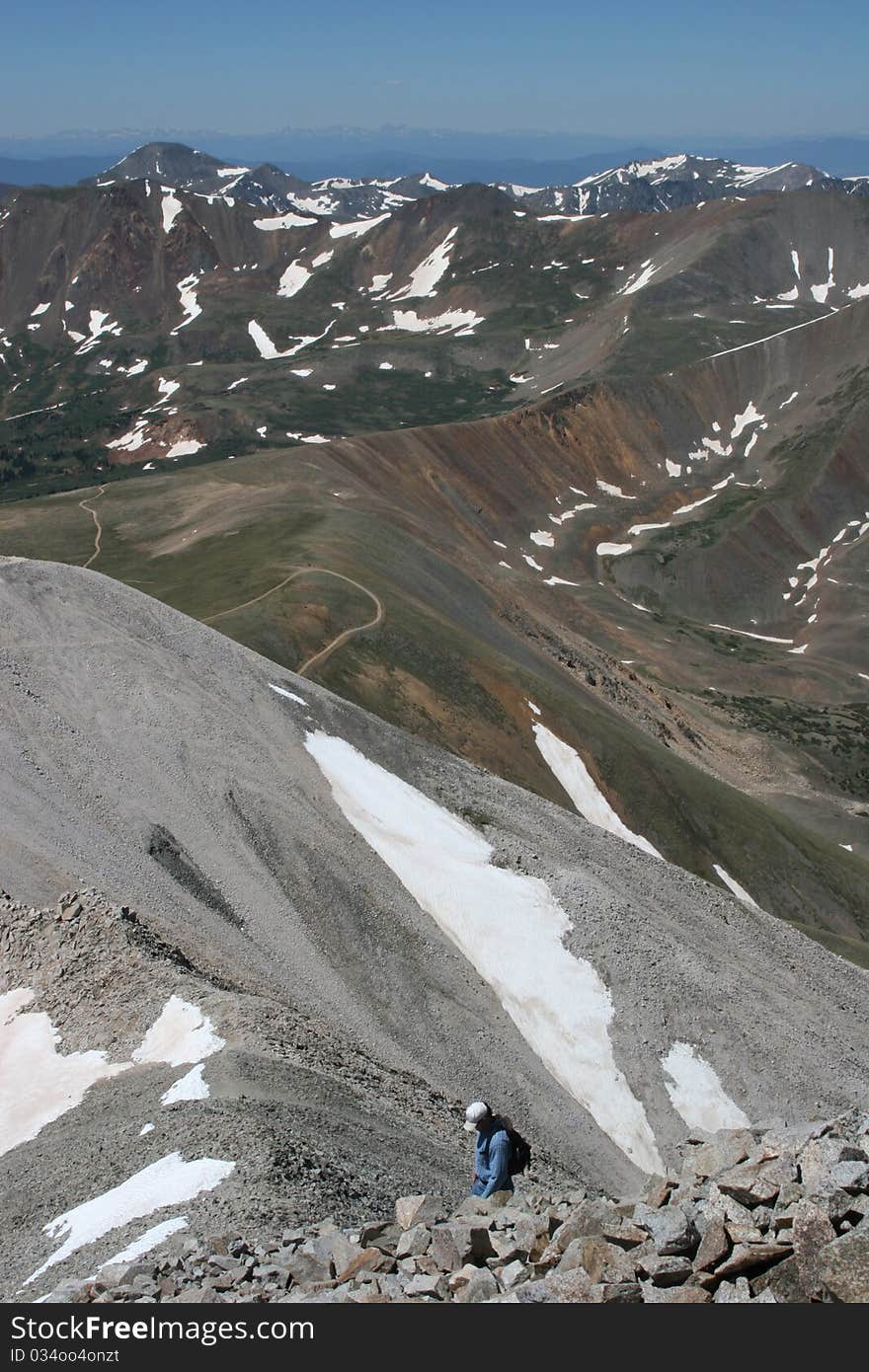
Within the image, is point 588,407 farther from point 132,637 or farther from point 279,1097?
point 279,1097

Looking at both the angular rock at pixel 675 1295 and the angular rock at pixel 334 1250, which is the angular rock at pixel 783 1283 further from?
the angular rock at pixel 334 1250

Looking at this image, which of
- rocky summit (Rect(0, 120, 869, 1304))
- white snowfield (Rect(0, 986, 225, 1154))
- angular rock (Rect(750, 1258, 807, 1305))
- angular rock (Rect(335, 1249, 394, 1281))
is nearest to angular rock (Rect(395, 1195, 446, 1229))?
rocky summit (Rect(0, 120, 869, 1304))

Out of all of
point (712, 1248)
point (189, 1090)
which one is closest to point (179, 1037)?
point (189, 1090)

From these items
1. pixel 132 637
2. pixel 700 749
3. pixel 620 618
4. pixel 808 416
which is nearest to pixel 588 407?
pixel 808 416

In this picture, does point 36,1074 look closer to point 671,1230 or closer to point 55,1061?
point 55,1061

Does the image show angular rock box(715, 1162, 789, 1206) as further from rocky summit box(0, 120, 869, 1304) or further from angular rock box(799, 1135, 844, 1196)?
angular rock box(799, 1135, 844, 1196)

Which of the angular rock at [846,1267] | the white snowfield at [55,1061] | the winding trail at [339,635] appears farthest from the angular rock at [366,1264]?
the winding trail at [339,635]
